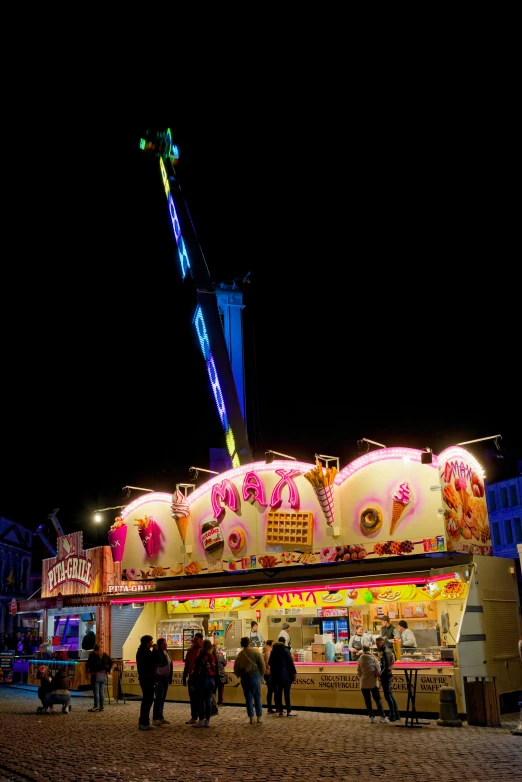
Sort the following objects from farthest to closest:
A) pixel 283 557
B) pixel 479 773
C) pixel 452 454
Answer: pixel 283 557 → pixel 452 454 → pixel 479 773

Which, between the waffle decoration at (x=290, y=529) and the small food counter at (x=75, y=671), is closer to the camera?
the waffle decoration at (x=290, y=529)

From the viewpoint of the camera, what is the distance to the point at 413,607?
62.8ft

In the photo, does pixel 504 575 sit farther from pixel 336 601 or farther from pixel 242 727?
pixel 242 727

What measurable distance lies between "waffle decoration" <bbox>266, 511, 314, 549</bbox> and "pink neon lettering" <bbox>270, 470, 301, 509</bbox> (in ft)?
0.92

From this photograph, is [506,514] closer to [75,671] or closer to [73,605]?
[73,605]

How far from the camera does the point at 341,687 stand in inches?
693

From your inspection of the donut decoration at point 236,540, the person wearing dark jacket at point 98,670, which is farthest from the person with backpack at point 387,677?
the person wearing dark jacket at point 98,670

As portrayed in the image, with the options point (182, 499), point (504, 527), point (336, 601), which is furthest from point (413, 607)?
point (504, 527)

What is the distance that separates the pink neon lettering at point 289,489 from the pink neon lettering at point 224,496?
1447mm

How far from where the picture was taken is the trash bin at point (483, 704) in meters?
13.9

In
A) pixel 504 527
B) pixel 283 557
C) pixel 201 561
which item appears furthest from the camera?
pixel 504 527

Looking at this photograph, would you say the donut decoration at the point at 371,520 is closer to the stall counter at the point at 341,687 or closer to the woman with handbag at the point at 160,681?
the stall counter at the point at 341,687

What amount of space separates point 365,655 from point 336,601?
5393mm

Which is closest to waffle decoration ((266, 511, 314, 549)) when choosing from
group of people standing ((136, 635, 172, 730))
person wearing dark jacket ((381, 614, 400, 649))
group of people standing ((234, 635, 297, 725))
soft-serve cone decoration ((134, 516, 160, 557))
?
person wearing dark jacket ((381, 614, 400, 649))
